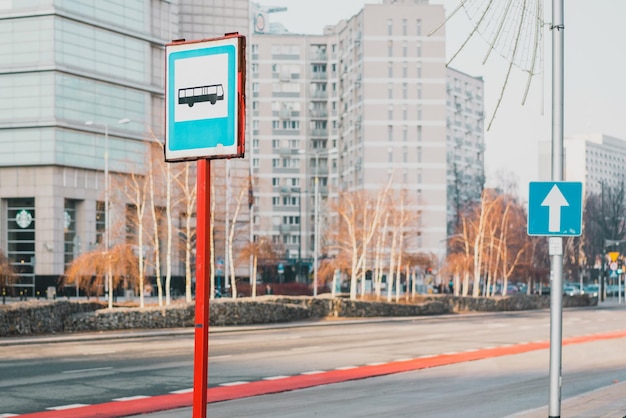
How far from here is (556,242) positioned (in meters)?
10.8

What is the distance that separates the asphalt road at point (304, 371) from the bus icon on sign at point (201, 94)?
9014 mm

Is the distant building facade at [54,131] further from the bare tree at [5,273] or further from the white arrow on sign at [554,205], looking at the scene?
the white arrow on sign at [554,205]

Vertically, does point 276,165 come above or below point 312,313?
above

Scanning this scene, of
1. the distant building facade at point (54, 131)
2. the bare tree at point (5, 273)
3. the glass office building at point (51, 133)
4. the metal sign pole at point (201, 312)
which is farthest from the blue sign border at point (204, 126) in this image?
the glass office building at point (51, 133)

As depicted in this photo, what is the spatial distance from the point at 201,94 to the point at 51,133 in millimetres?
75250

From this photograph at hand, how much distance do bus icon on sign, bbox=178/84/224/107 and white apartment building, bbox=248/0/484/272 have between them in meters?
101

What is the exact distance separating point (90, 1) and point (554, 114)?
2983 inches

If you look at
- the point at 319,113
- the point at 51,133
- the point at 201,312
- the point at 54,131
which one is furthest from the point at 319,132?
the point at 201,312

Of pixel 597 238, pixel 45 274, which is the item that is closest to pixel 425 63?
pixel 597 238

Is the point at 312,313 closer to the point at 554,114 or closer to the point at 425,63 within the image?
the point at 554,114

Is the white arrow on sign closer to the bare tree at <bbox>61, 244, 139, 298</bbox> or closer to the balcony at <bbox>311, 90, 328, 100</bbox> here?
the bare tree at <bbox>61, 244, 139, 298</bbox>

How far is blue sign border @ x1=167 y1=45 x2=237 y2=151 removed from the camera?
Answer: 5.69 m

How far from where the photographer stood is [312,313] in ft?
155

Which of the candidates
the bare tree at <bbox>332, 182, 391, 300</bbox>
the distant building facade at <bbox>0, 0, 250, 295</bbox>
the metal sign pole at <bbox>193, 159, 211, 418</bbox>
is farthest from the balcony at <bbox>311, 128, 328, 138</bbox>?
the metal sign pole at <bbox>193, 159, 211, 418</bbox>
